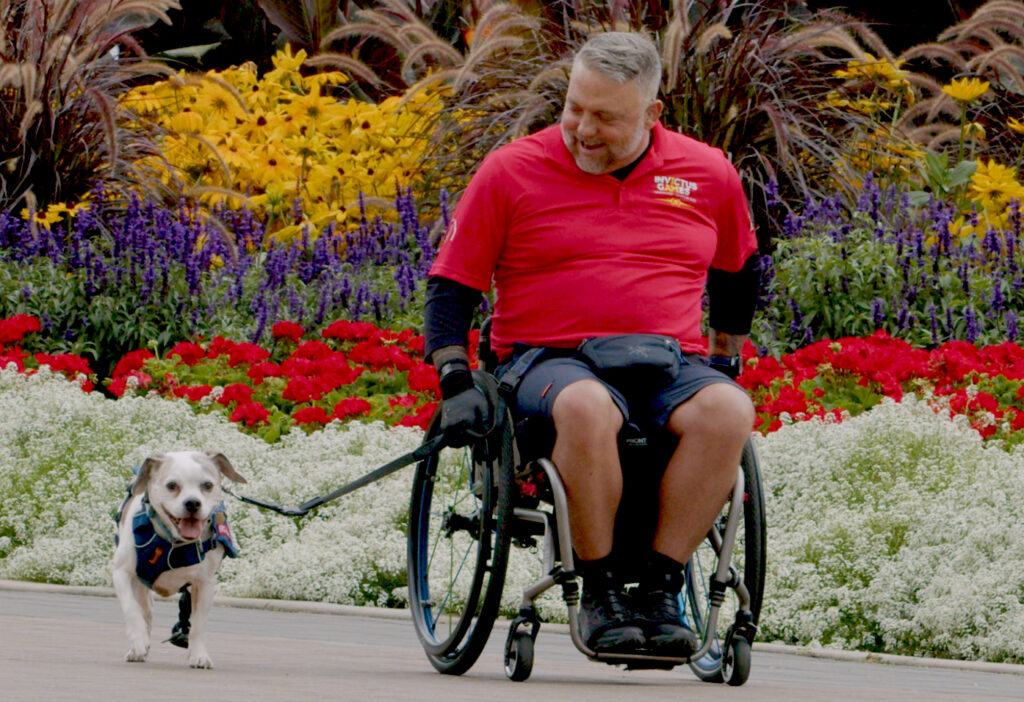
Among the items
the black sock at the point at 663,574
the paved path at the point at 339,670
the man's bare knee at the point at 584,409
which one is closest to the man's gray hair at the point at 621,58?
the man's bare knee at the point at 584,409

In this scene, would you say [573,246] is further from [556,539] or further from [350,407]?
[350,407]

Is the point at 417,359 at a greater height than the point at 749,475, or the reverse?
the point at 749,475

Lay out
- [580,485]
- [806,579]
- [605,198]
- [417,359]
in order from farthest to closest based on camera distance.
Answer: [417,359] → [806,579] → [605,198] → [580,485]

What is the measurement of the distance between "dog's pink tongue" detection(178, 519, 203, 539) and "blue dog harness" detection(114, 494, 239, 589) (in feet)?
0.09

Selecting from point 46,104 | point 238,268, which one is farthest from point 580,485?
point 46,104

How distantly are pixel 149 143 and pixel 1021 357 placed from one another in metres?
5.37

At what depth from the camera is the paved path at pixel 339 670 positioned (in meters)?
3.50

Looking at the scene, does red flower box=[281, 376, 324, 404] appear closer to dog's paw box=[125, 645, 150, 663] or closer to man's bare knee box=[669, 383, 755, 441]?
dog's paw box=[125, 645, 150, 663]

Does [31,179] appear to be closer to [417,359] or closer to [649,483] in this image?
[417,359]

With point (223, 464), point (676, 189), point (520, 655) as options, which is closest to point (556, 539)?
point (520, 655)

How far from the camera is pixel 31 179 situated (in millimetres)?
10180

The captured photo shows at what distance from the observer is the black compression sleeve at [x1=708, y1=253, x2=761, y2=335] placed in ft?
14.6

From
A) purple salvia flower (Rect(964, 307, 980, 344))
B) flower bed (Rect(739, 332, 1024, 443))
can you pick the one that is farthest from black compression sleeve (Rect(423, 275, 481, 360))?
purple salvia flower (Rect(964, 307, 980, 344))

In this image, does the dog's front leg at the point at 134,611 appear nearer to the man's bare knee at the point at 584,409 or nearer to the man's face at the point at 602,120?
the man's bare knee at the point at 584,409
